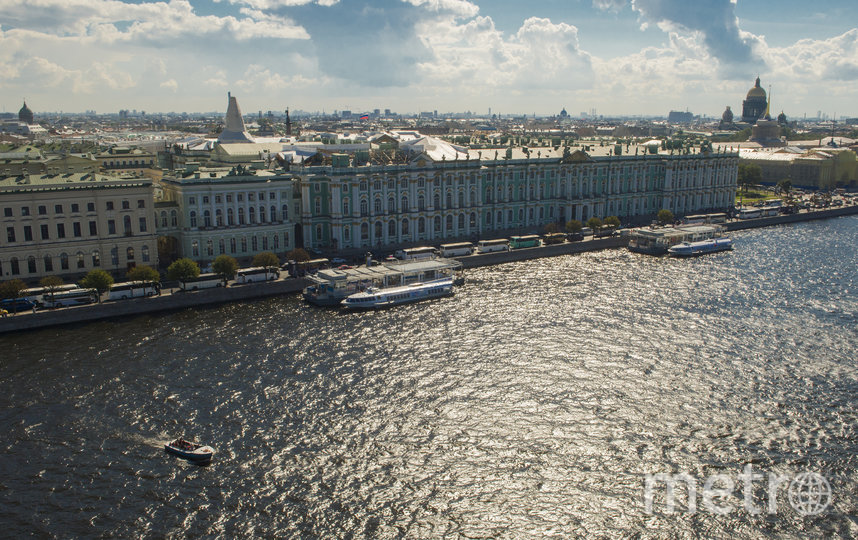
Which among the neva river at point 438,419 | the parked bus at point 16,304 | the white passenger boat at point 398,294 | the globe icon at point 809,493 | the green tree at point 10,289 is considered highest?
the green tree at point 10,289

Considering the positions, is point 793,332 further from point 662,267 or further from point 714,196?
point 714,196

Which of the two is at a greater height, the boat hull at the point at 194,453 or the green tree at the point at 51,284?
the green tree at the point at 51,284

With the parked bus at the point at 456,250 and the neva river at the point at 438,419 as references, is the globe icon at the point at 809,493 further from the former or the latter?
the parked bus at the point at 456,250

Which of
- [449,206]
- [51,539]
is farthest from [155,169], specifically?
[51,539]

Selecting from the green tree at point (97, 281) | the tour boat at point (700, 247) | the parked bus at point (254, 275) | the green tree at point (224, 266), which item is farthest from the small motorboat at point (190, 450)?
the tour boat at point (700, 247)

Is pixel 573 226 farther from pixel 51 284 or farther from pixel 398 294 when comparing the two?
pixel 51 284

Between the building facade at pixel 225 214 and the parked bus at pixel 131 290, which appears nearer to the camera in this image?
the parked bus at pixel 131 290
